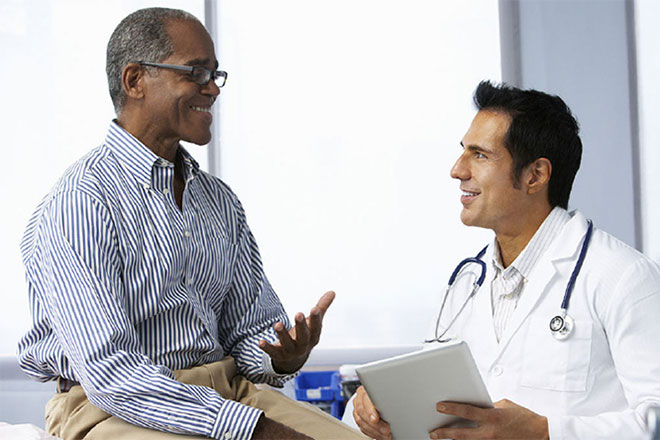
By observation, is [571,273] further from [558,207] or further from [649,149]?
[649,149]

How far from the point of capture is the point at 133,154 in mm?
1578

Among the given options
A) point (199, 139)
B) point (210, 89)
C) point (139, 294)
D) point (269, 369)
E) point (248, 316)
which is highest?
point (210, 89)

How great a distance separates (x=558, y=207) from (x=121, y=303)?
3.70 ft

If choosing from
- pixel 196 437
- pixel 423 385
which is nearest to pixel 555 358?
pixel 423 385

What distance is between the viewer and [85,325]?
1.36 metres

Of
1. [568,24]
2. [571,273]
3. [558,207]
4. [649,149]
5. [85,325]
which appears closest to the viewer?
[85,325]

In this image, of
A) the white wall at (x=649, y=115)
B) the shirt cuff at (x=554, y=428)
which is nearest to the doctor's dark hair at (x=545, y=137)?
the shirt cuff at (x=554, y=428)

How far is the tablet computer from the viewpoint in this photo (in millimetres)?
1297

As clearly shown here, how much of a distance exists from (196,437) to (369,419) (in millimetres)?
405

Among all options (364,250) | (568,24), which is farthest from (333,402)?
(568,24)

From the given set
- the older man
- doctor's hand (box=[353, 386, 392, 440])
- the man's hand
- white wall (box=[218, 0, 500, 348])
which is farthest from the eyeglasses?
white wall (box=[218, 0, 500, 348])

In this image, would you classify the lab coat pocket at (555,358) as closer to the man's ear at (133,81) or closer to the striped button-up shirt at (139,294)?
the striped button-up shirt at (139,294)

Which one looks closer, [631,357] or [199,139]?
[631,357]

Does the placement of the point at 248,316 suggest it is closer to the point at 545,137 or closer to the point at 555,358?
the point at 555,358
